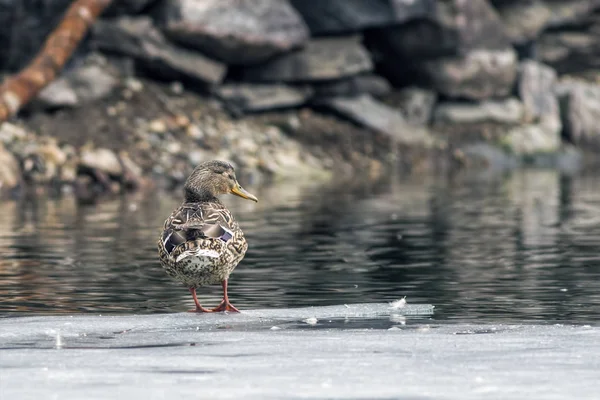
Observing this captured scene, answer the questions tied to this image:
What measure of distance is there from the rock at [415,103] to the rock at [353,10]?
3.83 meters

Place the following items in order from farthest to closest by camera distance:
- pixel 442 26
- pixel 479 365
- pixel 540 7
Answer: pixel 540 7
pixel 442 26
pixel 479 365

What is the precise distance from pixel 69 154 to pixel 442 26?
511 inches

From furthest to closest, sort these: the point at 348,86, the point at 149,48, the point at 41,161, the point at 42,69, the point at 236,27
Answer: the point at 348,86
the point at 236,27
the point at 149,48
the point at 42,69
the point at 41,161

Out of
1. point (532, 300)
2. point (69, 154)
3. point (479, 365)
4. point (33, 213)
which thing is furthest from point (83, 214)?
point (479, 365)

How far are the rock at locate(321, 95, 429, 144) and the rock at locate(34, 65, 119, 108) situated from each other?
22.7ft

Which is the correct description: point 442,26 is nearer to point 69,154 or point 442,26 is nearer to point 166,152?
point 166,152

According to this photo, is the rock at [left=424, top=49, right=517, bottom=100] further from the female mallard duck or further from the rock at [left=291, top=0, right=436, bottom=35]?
the female mallard duck

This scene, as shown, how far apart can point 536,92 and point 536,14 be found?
276 cm

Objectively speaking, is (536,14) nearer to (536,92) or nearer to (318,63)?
(536,92)

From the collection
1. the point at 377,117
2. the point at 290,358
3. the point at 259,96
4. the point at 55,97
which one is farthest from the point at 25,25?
the point at 290,358

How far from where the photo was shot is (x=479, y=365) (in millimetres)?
6562

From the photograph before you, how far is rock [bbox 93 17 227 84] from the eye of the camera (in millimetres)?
31062

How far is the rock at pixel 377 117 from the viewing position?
3569cm

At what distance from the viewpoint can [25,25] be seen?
29.1m
